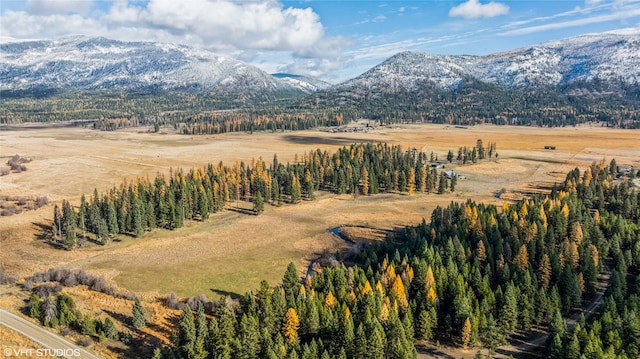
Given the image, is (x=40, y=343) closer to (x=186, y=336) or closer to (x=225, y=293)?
(x=186, y=336)

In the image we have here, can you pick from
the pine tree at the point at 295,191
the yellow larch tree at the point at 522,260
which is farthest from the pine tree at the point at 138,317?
the pine tree at the point at 295,191

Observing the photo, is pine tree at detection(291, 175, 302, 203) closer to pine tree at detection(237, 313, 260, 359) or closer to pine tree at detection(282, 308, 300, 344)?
pine tree at detection(282, 308, 300, 344)

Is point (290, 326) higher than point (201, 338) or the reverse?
higher

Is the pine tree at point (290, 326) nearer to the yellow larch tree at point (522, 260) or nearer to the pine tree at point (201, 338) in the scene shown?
the pine tree at point (201, 338)

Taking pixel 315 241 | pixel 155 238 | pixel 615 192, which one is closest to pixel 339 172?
pixel 315 241

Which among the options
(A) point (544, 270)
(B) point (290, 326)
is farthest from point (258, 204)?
(A) point (544, 270)

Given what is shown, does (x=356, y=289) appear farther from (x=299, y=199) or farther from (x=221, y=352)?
(x=299, y=199)
